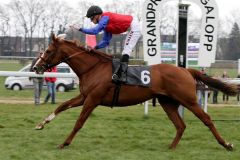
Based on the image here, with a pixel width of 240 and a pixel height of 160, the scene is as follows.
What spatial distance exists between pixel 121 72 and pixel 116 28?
2.56 feet

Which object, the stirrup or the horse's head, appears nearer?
the stirrup

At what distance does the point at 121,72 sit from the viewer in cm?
793

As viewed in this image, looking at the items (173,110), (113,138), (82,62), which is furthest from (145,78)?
(113,138)

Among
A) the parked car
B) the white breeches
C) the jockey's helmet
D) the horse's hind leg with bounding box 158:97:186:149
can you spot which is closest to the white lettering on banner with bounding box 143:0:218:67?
the white breeches

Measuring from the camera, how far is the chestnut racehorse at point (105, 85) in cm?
784

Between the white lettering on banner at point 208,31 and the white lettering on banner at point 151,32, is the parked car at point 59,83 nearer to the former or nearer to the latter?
the white lettering on banner at point 151,32

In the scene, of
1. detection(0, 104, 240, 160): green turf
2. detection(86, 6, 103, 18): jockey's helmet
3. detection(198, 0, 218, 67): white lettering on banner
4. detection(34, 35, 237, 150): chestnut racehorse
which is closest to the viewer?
detection(0, 104, 240, 160): green turf

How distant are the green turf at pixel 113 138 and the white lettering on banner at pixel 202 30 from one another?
1.55m

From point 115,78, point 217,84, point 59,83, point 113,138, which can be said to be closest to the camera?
point 115,78

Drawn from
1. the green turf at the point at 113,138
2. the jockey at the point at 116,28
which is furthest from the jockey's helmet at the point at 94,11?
the green turf at the point at 113,138

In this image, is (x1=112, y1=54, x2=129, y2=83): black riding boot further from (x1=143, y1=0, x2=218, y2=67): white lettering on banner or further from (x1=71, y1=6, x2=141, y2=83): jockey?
(x1=143, y1=0, x2=218, y2=67): white lettering on banner

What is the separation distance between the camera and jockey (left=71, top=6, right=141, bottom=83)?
7.91m

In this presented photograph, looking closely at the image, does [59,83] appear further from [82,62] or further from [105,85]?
[105,85]

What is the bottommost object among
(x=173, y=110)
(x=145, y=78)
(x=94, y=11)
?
(x=173, y=110)
